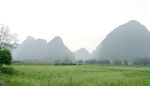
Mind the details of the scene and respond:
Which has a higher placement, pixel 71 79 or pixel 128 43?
pixel 128 43

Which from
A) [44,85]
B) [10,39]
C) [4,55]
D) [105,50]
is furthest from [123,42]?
[44,85]

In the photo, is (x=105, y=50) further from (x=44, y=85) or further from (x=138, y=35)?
(x=44, y=85)

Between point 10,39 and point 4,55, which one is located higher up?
point 10,39

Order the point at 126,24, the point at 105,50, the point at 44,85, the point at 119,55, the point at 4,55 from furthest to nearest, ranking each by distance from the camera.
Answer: the point at 126,24 → the point at 105,50 → the point at 119,55 → the point at 4,55 → the point at 44,85

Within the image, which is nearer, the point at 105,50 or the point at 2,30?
the point at 2,30

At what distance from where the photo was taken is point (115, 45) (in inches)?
7165

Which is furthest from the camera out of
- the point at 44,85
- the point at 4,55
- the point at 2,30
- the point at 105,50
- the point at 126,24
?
the point at 126,24

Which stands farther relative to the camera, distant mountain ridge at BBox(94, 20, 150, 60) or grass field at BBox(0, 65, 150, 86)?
distant mountain ridge at BBox(94, 20, 150, 60)

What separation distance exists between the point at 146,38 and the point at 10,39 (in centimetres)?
16384

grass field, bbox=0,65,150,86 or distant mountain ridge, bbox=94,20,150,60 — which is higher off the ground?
distant mountain ridge, bbox=94,20,150,60

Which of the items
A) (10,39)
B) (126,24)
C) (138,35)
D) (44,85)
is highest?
(126,24)

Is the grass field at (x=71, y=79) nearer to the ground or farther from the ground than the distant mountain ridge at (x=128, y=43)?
nearer to the ground

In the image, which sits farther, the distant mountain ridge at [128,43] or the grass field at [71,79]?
the distant mountain ridge at [128,43]

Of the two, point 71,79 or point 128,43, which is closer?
point 71,79
